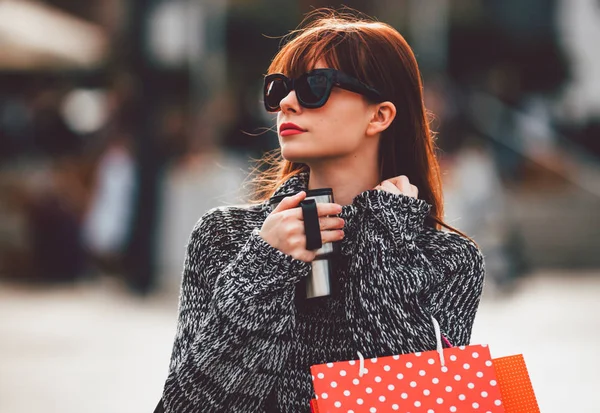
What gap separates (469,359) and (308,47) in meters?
0.92

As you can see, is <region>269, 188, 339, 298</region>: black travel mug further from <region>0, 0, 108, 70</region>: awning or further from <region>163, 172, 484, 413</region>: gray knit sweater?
<region>0, 0, 108, 70</region>: awning

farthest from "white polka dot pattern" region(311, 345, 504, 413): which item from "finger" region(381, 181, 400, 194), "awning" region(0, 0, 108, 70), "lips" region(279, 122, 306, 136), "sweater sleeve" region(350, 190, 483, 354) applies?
"awning" region(0, 0, 108, 70)

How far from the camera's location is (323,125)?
8.92ft

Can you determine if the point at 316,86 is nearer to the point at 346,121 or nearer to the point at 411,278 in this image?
the point at 346,121

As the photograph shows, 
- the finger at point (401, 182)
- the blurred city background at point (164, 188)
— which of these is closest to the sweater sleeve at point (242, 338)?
the finger at point (401, 182)

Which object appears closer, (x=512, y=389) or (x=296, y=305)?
(x=512, y=389)

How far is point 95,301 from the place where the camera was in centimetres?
1237

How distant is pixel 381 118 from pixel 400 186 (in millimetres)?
191

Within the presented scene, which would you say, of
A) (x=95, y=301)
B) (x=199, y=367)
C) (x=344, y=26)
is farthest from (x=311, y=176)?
(x=95, y=301)

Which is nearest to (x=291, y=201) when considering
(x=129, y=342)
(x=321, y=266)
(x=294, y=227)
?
(x=294, y=227)

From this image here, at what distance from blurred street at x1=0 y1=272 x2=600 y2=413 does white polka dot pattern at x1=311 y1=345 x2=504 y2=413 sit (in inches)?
178

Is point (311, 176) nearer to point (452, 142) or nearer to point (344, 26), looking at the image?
point (344, 26)

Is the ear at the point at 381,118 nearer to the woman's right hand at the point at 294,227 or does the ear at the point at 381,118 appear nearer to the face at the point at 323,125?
the face at the point at 323,125

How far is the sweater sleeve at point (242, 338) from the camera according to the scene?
2566 mm
